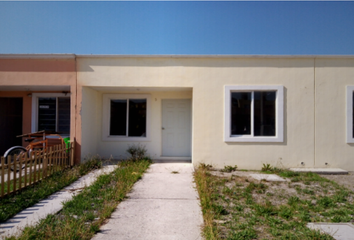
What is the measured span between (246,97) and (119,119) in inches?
192

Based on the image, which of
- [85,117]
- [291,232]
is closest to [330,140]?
[291,232]

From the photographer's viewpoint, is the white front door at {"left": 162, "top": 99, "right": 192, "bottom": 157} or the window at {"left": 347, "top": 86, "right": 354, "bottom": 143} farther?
the white front door at {"left": 162, "top": 99, "right": 192, "bottom": 157}

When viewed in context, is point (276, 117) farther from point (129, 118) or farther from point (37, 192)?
point (37, 192)

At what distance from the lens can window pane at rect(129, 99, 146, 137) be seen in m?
9.58

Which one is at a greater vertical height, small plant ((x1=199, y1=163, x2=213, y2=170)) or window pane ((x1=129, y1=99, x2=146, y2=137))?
window pane ((x1=129, y1=99, x2=146, y2=137))

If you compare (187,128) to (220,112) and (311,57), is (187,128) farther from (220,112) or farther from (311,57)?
(311,57)

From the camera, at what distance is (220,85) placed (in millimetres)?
8078

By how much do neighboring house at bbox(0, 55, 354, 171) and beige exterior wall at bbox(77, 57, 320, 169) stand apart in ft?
0.10

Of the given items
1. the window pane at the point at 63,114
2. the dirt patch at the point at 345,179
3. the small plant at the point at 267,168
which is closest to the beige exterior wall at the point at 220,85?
the small plant at the point at 267,168

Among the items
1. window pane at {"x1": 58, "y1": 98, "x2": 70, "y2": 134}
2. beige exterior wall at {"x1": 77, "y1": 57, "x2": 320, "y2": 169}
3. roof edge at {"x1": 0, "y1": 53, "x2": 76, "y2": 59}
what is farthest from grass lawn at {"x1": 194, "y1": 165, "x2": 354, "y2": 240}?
window pane at {"x1": 58, "y1": 98, "x2": 70, "y2": 134}

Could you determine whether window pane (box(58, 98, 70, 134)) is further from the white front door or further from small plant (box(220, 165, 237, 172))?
small plant (box(220, 165, 237, 172))

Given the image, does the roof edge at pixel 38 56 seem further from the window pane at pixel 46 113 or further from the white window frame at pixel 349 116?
the white window frame at pixel 349 116

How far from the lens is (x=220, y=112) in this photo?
804 centimetres

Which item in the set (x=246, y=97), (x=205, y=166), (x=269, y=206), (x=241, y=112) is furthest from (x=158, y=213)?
(x=246, y=97)
